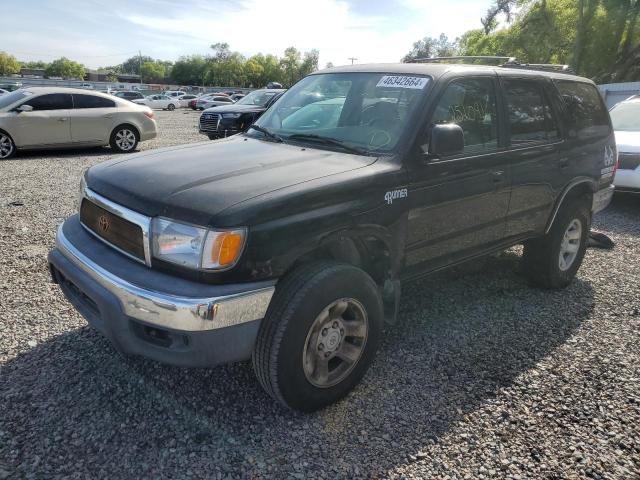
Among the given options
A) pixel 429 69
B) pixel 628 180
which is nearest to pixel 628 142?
pixel 628 180

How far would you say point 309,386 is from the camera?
261 centimetres

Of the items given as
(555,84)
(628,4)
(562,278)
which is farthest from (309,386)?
(628,4)

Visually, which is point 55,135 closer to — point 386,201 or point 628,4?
point 386,201

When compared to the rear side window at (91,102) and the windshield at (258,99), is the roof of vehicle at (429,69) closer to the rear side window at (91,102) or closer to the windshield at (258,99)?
the rear side window at (91,102)

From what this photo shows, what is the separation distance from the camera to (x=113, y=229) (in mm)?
2684

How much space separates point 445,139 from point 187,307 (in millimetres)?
1749

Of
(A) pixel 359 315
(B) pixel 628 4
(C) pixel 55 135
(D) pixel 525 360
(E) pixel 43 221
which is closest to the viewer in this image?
(A) pixel 359 315

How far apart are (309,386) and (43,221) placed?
4.93 meters

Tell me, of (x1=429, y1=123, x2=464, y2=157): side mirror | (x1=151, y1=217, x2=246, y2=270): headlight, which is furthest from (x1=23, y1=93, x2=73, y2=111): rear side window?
(x1=429, y1=123, x2=464, y2=157): side mirror

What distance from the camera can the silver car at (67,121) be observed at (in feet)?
34.3

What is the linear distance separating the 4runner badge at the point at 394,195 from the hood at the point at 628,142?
6.50 metres

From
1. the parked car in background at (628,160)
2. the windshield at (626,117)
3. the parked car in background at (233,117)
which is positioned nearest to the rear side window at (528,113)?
the parked car in background at (628,160)

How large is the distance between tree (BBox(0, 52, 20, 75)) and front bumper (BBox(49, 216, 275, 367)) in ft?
452

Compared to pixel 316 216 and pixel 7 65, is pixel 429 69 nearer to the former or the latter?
pixel 316 216
